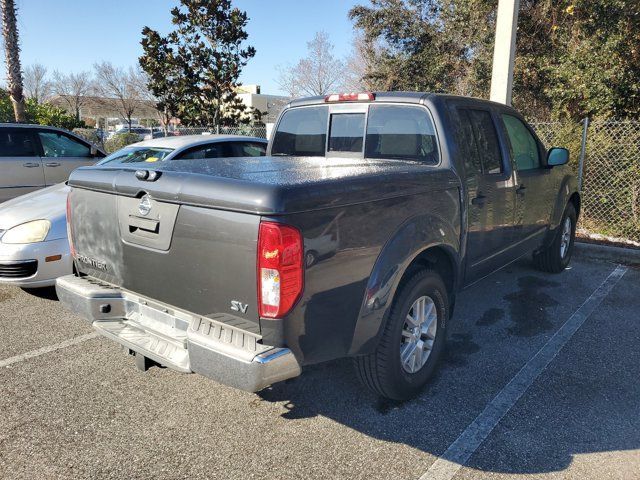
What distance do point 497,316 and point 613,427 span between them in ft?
5.76

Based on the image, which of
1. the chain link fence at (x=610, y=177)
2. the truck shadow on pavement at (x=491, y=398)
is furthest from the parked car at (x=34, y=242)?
the chain link fence at (x=610, y=177)

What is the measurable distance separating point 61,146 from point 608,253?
833 cm

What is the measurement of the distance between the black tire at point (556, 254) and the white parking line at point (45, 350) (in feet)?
15.9

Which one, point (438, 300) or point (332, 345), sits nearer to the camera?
point (332, 345)

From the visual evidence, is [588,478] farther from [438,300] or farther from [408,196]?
[408,196]

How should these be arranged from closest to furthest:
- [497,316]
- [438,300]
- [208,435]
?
[208,435], [438,300], [497,316]

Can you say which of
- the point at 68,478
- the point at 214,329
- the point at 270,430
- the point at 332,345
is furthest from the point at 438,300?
the point at 68,478

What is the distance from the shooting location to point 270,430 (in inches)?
114

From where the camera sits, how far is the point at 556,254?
224 inches

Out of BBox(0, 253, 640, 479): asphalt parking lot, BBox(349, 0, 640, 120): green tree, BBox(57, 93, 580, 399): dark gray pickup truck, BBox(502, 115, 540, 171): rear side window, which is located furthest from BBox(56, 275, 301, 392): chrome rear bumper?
BBox(349, 0, 640, 120): green tree

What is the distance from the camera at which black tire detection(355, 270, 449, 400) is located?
2.88 metres

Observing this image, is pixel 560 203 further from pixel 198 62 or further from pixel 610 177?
A: pixel 198 62

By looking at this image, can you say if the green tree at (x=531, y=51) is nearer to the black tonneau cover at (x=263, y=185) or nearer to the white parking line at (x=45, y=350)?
the black tonneau cover at (x=263, y=185)

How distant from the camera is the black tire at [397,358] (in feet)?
9.43
